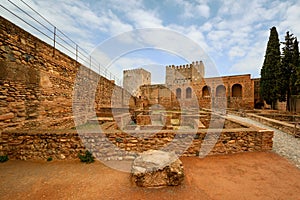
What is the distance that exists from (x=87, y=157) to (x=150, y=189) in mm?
2056

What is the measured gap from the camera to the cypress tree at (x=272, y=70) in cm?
1670

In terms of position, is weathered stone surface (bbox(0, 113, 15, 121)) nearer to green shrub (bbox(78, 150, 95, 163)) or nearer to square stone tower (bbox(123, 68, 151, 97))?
green shrub (bbox(78, 150, 95, 163))

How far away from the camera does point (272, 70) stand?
56.4ft

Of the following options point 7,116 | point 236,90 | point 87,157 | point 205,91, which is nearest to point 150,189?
point 87,157

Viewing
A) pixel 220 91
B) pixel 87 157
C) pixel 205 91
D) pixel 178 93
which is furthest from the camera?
pixel 178 93

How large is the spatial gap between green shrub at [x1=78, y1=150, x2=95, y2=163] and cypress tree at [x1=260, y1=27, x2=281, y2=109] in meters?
20.3

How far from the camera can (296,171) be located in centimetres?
353

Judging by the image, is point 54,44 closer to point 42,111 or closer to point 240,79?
point 42,111

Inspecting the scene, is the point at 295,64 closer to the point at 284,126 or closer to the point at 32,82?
the point at 284,126

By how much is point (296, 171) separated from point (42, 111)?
826 centimetres

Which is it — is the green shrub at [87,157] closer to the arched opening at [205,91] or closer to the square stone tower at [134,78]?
the arched opening at [205,91]

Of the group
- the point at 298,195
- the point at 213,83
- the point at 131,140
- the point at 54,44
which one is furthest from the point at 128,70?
the point at 298,195

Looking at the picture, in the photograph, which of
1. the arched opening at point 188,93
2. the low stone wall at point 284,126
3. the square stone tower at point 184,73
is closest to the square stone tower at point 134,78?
the square stone tower at point 184,73

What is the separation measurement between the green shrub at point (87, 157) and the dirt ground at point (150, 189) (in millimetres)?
136
